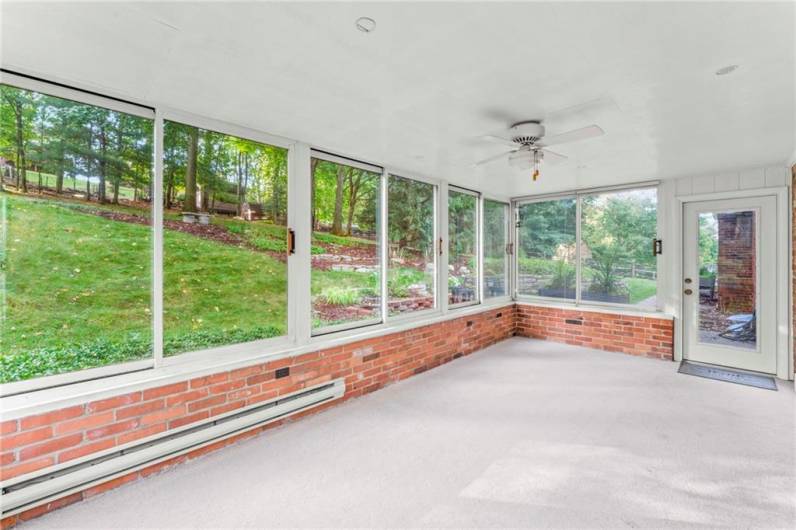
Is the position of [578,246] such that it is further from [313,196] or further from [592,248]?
[313,196]

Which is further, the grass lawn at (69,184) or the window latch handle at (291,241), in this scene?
the window latch handle at (291,241)

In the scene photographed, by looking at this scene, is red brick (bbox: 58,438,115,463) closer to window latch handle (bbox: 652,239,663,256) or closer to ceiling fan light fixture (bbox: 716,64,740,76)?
ceiling fan light fixture (bbox: 716,64,740,76)

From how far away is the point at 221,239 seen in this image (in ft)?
9.54

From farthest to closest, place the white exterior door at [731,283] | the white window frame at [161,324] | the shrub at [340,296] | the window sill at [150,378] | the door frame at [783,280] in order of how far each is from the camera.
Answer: the white exterior door at [731,283], the door frame at [783,280], the shrub at [340,296], the white window frame at [161,324], the window sill at [150,378]

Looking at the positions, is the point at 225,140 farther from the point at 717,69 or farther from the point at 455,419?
the point at 717,69

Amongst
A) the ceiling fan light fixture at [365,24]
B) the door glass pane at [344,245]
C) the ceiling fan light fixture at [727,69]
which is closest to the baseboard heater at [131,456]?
the door glass pane at [344,245]

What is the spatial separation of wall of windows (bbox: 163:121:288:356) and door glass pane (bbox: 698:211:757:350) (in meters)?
4.90

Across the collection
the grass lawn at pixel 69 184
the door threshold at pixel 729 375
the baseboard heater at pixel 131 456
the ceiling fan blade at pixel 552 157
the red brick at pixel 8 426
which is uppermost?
the ceiling fan blade at pixel 552 157

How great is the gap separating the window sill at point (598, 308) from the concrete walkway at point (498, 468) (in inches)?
51.9

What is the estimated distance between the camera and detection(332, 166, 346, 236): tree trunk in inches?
143

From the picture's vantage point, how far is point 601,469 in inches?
88.8

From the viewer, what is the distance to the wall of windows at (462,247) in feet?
16.5

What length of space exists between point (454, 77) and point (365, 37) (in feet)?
1.91

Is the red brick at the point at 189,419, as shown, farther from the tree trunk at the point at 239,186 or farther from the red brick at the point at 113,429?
the tree trunk at the point at 239,186
